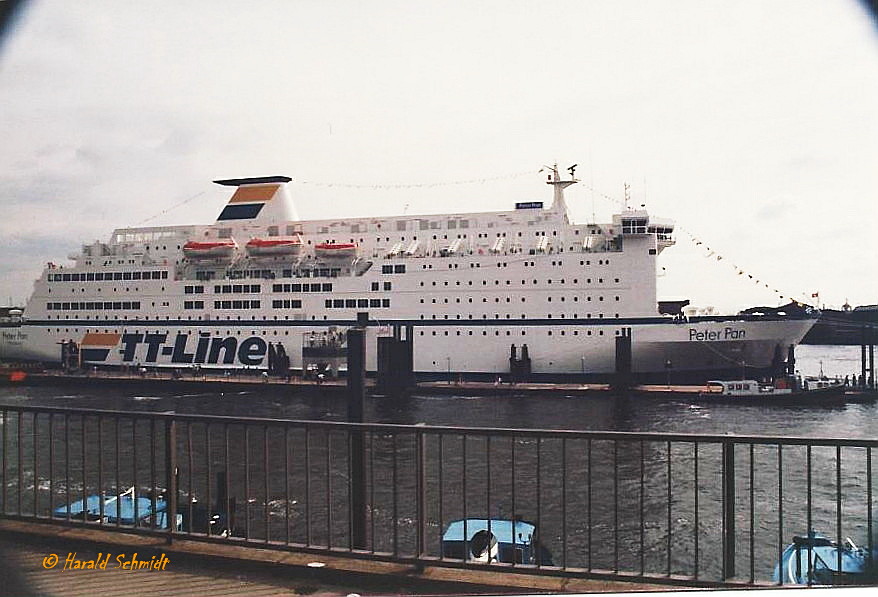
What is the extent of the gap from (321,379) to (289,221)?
3.73m

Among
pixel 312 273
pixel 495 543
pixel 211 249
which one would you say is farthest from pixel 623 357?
pixel 495 543

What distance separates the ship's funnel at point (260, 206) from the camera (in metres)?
15.5

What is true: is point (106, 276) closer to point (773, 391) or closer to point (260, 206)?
point (260, 206)

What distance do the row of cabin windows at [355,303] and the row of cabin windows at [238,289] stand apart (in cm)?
169

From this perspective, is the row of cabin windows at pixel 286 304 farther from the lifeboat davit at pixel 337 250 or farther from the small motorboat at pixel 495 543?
the small motorboat at pixel 495 543

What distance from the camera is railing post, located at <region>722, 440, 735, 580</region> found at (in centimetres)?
206

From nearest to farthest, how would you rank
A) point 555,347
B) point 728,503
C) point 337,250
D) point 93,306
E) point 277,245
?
point 728,503
point 555,347
point 337,250
point 277,245
point 93,306

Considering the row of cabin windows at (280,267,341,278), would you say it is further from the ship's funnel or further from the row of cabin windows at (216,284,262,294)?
the ship's funnel

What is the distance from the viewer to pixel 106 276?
17422 mm

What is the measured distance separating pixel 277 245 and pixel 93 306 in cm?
488

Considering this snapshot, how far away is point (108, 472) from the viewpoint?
777cm

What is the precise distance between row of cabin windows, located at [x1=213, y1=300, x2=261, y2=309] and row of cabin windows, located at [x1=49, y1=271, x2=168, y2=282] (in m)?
1.36

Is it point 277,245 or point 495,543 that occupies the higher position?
point 277,245

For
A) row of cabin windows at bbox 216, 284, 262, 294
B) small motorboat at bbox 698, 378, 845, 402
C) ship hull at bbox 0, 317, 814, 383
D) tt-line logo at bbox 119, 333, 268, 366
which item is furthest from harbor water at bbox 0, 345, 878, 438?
row of cabin windows at bbox 216, 284, 262, 294
